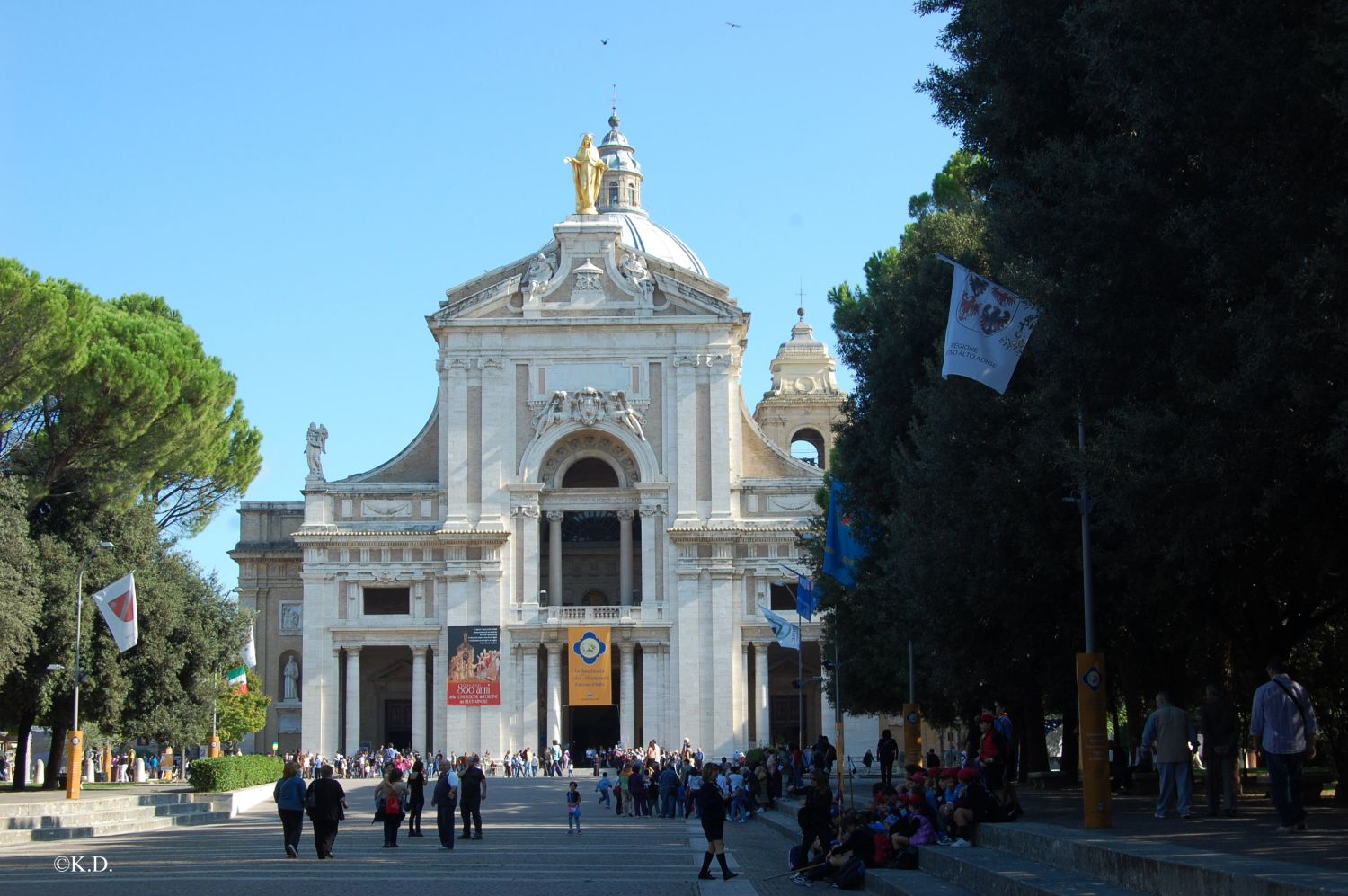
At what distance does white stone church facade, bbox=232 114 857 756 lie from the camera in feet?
207

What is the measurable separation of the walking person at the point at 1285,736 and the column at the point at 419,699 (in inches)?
1959

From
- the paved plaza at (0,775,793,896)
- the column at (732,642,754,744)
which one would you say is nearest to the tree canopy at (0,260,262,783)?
the paved plaza at (0,775,793,896)

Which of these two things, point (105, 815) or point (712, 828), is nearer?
point (712, 828)

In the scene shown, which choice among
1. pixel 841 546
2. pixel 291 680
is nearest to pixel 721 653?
pixel 291 680

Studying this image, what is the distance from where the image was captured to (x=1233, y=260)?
14789mm

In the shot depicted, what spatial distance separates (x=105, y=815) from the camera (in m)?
31.2

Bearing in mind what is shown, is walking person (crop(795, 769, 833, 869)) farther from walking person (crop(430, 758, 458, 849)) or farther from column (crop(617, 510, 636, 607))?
column (crop(617, 510, 636, 607))

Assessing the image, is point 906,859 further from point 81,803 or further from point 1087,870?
point 81,803

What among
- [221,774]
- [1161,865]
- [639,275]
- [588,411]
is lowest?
[221,774]

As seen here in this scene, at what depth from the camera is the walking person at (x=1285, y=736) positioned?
1578cm

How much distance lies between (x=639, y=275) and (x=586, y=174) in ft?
18.6

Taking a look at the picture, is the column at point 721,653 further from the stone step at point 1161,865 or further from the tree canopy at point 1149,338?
the stone step at point 1161,865

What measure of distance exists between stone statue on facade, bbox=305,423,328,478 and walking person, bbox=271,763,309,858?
40345 millimetres

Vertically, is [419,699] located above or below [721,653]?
below
